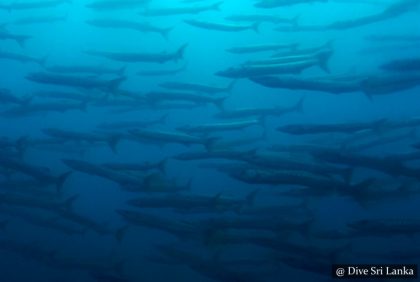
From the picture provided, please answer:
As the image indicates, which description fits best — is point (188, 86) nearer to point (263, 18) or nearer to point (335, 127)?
point (263, 18)

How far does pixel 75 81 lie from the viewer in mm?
7855

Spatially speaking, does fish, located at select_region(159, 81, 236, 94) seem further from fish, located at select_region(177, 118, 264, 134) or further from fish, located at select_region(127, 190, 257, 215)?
fish, located at select_region(127, 190, 257, 215)

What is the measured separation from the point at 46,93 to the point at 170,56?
2622 millimetres

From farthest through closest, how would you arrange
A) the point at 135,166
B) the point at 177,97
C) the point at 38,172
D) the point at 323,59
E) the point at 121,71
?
the point at 121,71 < the point at 177,97 < the point at 135,166 < the point at 38,172 < the point at 323,59

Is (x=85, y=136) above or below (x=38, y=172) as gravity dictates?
above

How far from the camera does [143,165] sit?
24.9ft

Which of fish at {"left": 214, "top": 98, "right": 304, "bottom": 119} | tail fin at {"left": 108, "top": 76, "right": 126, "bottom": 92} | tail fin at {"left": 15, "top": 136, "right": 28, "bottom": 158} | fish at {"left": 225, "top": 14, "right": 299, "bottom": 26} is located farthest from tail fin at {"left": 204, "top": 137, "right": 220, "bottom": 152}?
fish at {"left": 225, "top": 14, "right": 299, "bottom": 26}

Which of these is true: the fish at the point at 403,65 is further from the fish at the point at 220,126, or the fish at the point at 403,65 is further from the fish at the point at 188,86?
the fish at the point at 188,86

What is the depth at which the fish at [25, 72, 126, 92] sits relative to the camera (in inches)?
309

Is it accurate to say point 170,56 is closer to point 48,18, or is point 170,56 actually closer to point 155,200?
point 155,200

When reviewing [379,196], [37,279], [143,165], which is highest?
[143,165]

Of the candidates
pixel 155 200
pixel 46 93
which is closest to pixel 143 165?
pixel 155 200

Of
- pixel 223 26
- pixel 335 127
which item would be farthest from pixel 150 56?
pixel 335 127

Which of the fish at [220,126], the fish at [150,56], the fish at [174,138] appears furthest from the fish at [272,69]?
the fish at [150,56]
